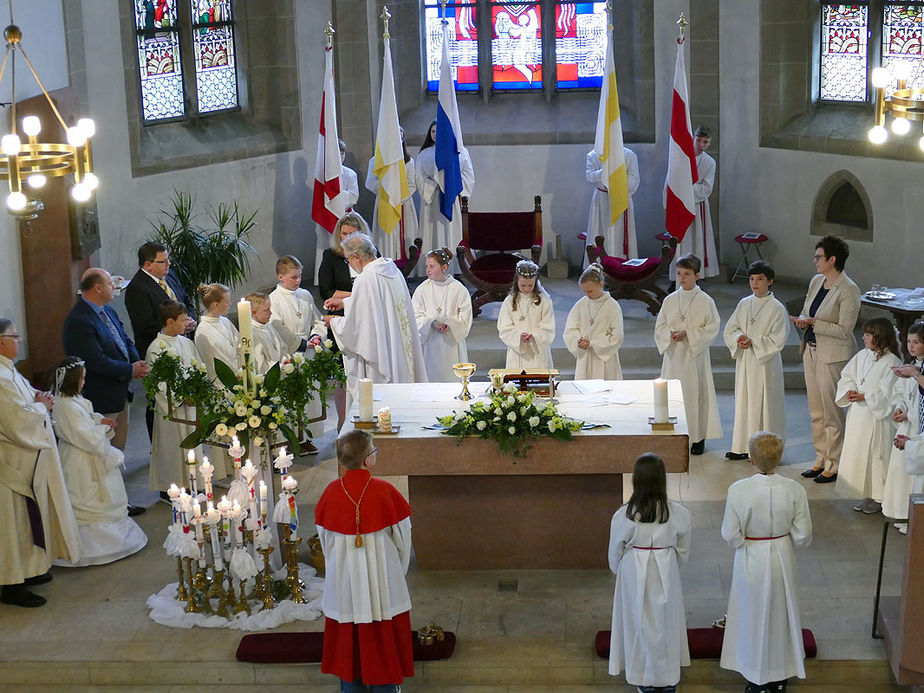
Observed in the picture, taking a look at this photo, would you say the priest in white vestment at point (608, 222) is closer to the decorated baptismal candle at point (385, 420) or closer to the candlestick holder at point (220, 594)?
the decorated baptismal candle at point (385, 420)

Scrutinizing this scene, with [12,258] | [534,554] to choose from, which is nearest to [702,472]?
[534,554]

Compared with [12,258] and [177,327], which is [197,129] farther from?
[177,327]

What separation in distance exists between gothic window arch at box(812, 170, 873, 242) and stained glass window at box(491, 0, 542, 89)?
3738 mm

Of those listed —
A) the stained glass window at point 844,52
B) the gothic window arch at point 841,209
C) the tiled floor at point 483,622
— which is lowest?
the tiled floor at point 483,622

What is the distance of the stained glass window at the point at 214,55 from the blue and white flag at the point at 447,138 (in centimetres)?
259

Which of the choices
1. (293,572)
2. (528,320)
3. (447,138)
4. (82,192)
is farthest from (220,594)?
(447,138)

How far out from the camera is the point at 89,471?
826 centimetres

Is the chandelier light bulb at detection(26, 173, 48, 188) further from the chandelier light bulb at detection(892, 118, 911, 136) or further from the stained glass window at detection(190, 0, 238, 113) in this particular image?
the stained glass window at detection(190, 0, 238, 113)

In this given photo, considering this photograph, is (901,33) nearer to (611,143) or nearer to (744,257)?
(744,257)

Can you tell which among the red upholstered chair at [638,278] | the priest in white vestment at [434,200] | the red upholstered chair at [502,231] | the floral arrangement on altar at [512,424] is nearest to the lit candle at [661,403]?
the floral arrangement on altar at [512,424]

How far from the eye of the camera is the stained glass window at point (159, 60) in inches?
537

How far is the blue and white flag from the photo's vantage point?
1369 centimetres

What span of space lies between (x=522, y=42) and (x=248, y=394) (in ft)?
30.6

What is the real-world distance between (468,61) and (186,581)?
9364 mm
